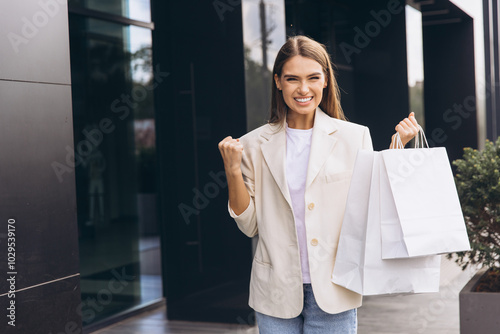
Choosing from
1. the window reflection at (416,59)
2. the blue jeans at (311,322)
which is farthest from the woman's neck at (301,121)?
the window reflection at (416,59)

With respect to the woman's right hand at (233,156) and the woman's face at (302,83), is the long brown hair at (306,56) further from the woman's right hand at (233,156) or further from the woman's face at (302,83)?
the woman's right hand at (233,156)

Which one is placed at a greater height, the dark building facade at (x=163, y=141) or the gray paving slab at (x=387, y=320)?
the dark building facade at (x=163, y=141)

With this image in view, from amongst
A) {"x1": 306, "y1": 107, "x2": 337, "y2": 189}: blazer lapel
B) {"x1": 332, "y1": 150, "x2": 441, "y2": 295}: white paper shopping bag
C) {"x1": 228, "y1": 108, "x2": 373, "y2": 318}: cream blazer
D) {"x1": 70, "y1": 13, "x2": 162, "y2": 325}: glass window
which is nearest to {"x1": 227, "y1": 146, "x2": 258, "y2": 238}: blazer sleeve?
{"x1": 228, "y1": 108, "x2": 373, "y2": 318}: cream blazer

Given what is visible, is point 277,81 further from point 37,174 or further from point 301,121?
point 37,174

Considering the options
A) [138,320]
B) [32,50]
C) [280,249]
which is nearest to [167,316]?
[138,320]

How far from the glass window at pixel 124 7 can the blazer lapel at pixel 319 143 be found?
3843mm

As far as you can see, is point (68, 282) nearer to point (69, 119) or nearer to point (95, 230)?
point (69, 119)

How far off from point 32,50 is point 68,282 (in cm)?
108

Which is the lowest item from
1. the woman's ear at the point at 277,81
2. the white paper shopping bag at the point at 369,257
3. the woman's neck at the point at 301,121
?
the white paper shopping bag at the point at 369,257

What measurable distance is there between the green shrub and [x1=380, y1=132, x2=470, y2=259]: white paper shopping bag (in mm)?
2278

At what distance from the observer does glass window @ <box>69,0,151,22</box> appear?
18.5 ft

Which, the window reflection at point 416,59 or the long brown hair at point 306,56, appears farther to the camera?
the window reflection at point 416,59

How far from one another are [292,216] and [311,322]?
0.37 metres

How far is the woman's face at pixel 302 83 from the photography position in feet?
7.18
